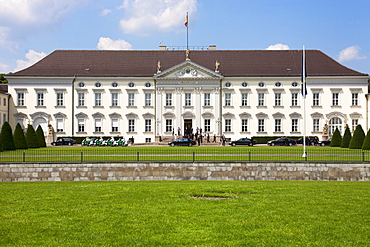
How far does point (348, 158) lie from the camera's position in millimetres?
27500

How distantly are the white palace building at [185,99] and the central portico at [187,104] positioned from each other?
0.47 ft

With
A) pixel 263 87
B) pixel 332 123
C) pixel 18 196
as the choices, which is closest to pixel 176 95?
pixel 263 87

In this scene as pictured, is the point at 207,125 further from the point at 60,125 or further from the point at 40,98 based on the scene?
the point at 40,98

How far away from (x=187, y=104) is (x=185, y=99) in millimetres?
774

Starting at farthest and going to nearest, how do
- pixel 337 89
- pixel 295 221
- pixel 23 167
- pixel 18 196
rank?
pixel 337 89 → pixel 23 167 → pixel 18 196 → pixel 295 221

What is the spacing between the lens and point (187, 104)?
62.9 m

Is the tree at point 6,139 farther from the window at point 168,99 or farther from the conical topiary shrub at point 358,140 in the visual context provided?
the conical topiary shrub at point 358,140

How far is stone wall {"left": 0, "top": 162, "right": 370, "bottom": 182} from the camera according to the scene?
25.9 meters

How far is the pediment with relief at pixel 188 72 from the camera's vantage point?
61.3 metres

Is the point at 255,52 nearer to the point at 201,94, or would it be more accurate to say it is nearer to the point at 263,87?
the point at 263,87

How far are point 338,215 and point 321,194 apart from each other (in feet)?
13.2

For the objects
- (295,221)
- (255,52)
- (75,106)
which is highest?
(255,52)

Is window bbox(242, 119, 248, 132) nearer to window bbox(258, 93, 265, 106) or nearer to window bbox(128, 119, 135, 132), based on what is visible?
window bbox(258, 93, 265, 106)

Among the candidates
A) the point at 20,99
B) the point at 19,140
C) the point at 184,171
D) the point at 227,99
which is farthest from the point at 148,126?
the point at 184,171
